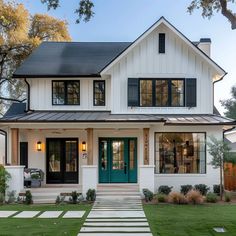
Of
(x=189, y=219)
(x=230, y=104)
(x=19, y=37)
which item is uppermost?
(x=19, y=37)

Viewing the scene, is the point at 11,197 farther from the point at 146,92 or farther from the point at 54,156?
the point at 146,92

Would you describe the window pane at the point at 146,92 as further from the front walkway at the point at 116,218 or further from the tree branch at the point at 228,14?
the tree branch at the point at 228,14

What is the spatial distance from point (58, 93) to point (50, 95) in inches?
16.8

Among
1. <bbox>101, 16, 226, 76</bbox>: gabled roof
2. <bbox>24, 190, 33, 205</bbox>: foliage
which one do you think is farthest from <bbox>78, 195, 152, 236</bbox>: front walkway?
<bbox>101, 16, 226, 76</bbox>: gabled roof

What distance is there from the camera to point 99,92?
20.5 meters

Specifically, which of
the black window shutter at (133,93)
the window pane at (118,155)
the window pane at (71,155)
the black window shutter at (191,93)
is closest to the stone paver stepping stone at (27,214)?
the window pane at (71,155)

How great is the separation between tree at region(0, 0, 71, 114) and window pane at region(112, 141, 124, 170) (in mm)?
13411

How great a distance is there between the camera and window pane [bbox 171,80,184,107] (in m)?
19.5

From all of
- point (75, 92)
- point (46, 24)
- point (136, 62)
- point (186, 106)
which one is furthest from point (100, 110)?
point (46, 24)

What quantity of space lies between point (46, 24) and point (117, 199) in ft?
70.8

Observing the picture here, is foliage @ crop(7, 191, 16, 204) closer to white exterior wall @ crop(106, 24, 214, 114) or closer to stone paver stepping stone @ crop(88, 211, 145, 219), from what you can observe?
stone paver stepping stone @ crop(88, 211, 145, 219)

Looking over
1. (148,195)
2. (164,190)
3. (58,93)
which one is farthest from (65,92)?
(148,195)

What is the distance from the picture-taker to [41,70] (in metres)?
20.6

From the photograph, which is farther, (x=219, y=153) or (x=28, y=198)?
(x=219, y=153)
